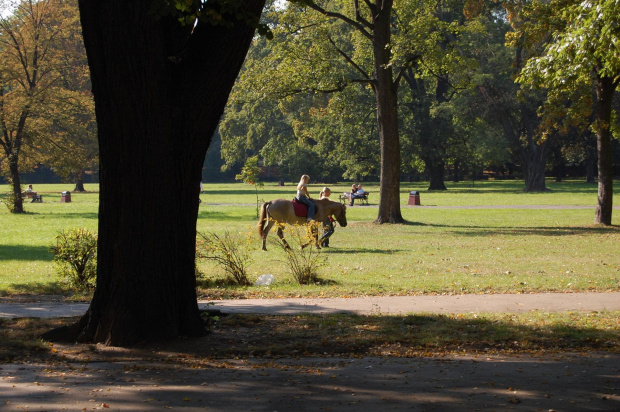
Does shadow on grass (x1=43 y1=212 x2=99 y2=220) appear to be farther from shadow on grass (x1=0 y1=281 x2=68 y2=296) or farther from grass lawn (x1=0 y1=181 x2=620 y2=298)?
shadow on grass (x1=0 y1=281 x2=68 y2=296)

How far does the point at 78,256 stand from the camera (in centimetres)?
1357

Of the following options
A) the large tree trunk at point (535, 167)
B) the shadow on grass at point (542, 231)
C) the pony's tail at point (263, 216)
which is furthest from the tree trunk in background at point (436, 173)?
the pony's tail at point (263, 216)

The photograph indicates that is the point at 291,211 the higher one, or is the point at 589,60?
the point at 589,60

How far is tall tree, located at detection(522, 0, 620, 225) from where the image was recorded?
43.4ft

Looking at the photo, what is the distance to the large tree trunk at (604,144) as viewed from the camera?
2544 cm

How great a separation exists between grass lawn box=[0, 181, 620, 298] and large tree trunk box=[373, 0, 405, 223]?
3.22 feet

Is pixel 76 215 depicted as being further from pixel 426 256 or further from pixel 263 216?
pixel 426 256

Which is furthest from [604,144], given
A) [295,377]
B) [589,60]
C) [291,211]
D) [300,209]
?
[295,377]

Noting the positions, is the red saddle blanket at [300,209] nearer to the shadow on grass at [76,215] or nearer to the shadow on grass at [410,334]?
the shadow on grass at [410,334]

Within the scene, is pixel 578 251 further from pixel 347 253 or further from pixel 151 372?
pixel 151 372

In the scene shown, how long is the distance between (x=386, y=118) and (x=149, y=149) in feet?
72.1

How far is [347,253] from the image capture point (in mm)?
19625

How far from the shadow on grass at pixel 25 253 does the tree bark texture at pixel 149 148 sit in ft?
39.0

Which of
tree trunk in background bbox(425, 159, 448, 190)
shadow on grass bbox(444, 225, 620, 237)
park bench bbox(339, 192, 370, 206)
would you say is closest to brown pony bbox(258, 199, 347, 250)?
shadow on grass bbox(444, 225, 620, 237)
